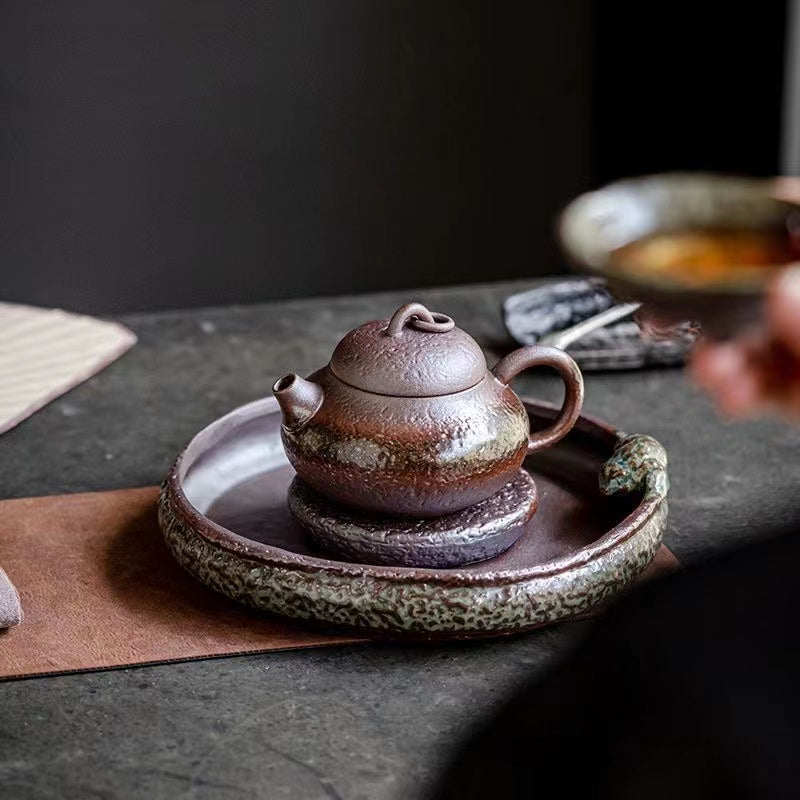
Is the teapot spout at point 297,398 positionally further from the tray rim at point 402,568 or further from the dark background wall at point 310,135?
the dark background wall at point 310,135

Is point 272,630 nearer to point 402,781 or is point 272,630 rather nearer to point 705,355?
point 402,781

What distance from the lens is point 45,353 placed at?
178 cm

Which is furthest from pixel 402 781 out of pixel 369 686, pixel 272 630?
pixel 272 630

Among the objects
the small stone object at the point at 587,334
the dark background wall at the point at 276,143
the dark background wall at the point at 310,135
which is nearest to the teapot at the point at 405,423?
the small stone object at the point at 587,334

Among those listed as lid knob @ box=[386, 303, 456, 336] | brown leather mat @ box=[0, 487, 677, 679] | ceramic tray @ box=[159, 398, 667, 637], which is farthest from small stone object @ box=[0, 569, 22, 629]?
lid knob @ box=[386, 303, 456, 336]

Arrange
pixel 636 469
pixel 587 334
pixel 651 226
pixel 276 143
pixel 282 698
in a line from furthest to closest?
pixel 276 143
pixel 587 334
pixel 636 469
pixel 282 698
pixel 651 226

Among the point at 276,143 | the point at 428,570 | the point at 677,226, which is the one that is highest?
the point at 677,226

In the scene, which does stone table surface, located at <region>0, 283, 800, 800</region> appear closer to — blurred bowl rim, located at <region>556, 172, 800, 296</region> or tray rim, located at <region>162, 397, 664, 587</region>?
tray rim, located at <region>162, 397, 664, 587</region>

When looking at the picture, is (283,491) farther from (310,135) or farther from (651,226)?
(310,135)

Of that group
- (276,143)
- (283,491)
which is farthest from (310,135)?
(283,491)

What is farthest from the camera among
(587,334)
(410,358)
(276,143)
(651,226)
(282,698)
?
(276,143)

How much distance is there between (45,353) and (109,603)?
0.71 metres

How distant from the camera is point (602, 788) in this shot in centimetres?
57

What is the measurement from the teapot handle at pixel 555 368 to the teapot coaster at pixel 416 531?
0.07 meters
